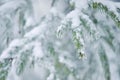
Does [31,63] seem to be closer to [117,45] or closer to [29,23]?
[29,23]

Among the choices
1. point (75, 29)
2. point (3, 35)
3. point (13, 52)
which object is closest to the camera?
point (75, 29)

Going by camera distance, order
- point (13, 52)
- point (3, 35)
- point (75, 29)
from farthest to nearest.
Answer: point (3, 35)
point (13, 52)
point (75, 29)

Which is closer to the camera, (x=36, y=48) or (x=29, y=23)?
(x=36, y=48)

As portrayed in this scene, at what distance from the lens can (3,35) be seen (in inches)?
58.8

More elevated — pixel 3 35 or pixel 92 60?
pixel 3 35

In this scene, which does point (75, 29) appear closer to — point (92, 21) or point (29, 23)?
point (92, 21)

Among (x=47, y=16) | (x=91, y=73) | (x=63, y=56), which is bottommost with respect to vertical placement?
(x=91, y=73)

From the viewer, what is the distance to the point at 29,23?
1464 millimetres

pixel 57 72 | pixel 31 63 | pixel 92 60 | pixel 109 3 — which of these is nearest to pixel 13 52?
pixel 31 63

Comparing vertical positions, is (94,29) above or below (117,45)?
above

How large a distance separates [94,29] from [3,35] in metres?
0.44

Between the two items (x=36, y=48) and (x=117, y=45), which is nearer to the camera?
(x=36, y=48)

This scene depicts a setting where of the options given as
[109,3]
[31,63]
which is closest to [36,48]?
[31,63]

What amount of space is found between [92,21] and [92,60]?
16 cm
